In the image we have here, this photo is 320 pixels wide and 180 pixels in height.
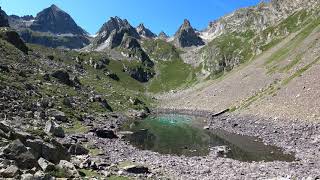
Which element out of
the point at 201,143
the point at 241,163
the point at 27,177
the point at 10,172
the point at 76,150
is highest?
the point at 201,143

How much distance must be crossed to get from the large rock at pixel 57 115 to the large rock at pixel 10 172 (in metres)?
47.7

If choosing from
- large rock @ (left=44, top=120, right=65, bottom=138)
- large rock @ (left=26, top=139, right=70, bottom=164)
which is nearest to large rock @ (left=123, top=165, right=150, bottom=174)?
large rock @ (left=26, top=139, right=70, bottom=164)

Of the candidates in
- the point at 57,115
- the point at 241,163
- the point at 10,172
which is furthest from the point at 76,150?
the point at 57,115

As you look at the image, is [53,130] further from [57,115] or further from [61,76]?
[61,76]

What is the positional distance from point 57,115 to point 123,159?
103ft

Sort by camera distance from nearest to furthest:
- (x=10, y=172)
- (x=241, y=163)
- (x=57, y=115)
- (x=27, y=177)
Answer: (x=27, y=177) → (x=10, y=172) → (x=241, y=163) → (x=57, y=115)

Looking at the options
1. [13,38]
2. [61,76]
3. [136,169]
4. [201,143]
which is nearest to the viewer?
[136,169]

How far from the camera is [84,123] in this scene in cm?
7919

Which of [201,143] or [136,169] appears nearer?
[136,169]

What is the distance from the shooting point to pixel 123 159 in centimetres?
4738

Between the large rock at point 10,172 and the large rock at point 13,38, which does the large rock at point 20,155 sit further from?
the large rock at point 13,38

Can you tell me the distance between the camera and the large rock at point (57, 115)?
74.1 m

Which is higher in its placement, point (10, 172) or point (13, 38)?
point (13, 38)

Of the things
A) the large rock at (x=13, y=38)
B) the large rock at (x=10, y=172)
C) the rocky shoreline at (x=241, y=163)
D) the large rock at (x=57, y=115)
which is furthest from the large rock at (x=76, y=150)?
the large rock at (x=13, y=38)
